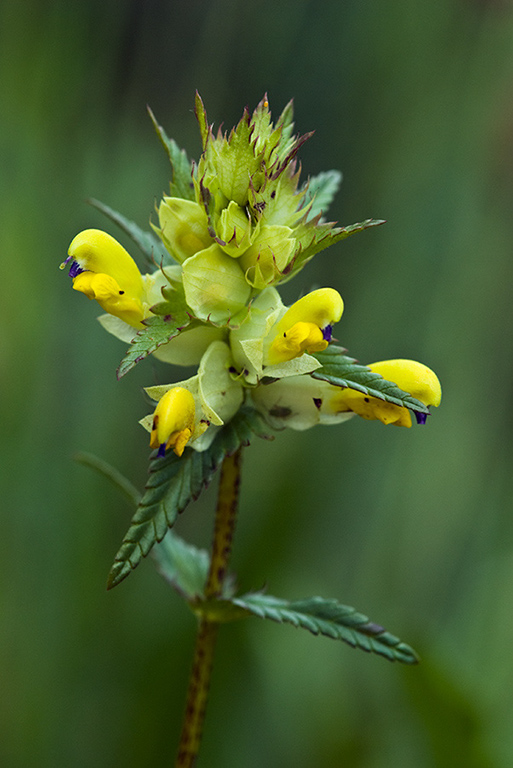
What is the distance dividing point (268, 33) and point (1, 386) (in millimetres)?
874

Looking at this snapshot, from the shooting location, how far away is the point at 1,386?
1.17 meters

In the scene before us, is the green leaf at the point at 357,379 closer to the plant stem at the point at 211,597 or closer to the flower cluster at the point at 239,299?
the flower cluster at the point at 239,299

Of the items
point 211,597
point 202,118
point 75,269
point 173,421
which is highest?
point 202,118

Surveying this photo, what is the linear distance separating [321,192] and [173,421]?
0.92 feet

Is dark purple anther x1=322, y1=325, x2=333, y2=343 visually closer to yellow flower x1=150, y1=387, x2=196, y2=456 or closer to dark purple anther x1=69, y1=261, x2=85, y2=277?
yellow flower x1=150, y1=387, x2=196, y2=456

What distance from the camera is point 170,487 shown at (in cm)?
50

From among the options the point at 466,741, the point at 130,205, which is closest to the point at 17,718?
the point at 466,741

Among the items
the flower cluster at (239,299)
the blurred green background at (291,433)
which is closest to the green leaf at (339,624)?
the flower cluster at (239,299)

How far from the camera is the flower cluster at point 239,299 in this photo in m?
0.52

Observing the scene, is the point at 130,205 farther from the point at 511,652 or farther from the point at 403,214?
the point at 511,652

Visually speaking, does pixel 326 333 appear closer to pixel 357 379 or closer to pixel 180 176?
pixel 357 379

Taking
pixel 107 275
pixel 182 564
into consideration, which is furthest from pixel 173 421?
pixel 182 564

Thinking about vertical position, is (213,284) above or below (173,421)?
above

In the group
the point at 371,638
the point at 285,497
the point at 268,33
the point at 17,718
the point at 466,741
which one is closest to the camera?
the point at 371,638
